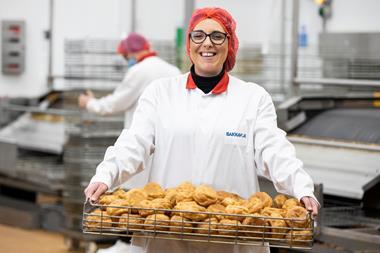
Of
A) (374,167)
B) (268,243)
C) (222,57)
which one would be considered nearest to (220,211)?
(268,243)

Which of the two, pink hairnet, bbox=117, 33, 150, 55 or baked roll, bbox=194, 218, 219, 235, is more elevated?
pink hairnet, bbox=117, 33, 150, 55

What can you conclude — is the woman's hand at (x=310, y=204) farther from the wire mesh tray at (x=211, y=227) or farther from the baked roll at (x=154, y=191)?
the baked roll at (x=154, y=191)

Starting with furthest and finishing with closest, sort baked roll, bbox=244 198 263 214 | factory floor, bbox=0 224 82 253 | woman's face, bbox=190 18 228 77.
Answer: factory floor, bbox=0 224 82 253 < woman's face, bbox=190 18 228 77 < baked roll, bbox=244 198 263 214

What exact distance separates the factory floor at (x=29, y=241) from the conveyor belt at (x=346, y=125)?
261cm

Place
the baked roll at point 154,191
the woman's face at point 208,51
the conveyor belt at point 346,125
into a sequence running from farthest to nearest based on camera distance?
the conveyor belt at point 346,125 < the woman's face at point 208,51 < the baked roll at point 154,191

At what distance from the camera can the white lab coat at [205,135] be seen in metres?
3.01

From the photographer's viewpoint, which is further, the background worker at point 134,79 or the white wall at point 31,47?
the white wall at point 31,47

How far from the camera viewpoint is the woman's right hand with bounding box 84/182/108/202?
2.73 meters

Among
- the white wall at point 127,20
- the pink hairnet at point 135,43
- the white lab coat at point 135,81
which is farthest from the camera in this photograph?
the white wall at point 127,20

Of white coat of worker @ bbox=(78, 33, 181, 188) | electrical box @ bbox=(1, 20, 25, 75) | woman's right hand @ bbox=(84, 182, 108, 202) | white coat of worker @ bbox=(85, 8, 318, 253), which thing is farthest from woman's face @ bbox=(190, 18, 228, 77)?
electrical box @ bbox=(1, 20, 25, 75)

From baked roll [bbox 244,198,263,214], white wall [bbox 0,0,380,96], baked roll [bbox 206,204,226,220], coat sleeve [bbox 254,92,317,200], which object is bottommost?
baked roll [bbox 206,204,226,220]

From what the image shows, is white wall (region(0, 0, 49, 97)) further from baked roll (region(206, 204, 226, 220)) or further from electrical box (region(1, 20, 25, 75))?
baked roll (region(206, 204, 226, 220))

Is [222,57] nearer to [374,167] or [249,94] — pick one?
[249,94]

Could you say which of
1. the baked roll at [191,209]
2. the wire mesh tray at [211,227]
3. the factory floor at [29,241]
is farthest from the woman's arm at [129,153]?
the factory floor at [29,241]
